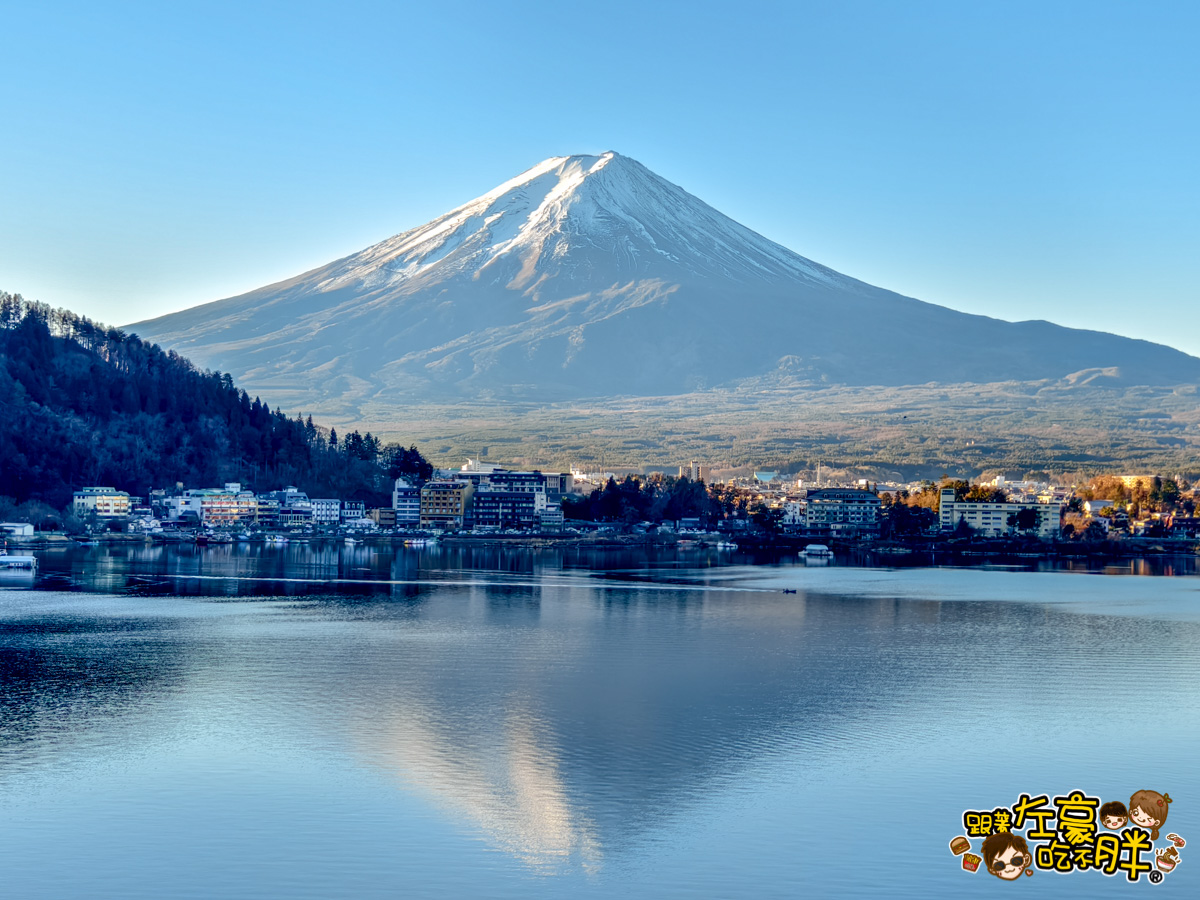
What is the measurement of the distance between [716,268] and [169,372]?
6682 cm

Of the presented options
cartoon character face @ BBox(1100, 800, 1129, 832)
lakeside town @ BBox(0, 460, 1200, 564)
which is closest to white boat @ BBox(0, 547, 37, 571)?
lakeside town @ BBox(0, 460, 1200, 564)

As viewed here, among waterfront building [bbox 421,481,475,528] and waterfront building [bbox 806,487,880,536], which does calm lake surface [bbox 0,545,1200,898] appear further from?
waterfront building [bbox 806,487,880,536]

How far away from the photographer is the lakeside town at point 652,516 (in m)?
47.1

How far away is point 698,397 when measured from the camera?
106 metres

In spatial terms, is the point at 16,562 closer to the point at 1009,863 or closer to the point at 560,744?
the point at 560,744

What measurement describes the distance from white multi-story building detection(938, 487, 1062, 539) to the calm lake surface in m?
28.9

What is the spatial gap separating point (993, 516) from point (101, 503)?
32.7 metres

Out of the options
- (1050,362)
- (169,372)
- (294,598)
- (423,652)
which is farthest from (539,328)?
(423,652)

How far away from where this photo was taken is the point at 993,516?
5244 centimetres

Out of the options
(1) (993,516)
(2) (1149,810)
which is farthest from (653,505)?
(2) (1149,810)

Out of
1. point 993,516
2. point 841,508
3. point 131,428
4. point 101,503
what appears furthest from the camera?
point 841,508

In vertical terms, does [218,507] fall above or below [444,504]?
below

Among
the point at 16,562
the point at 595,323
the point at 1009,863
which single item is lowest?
the point at 1009,863

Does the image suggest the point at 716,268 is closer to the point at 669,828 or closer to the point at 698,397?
the point at 698,397
